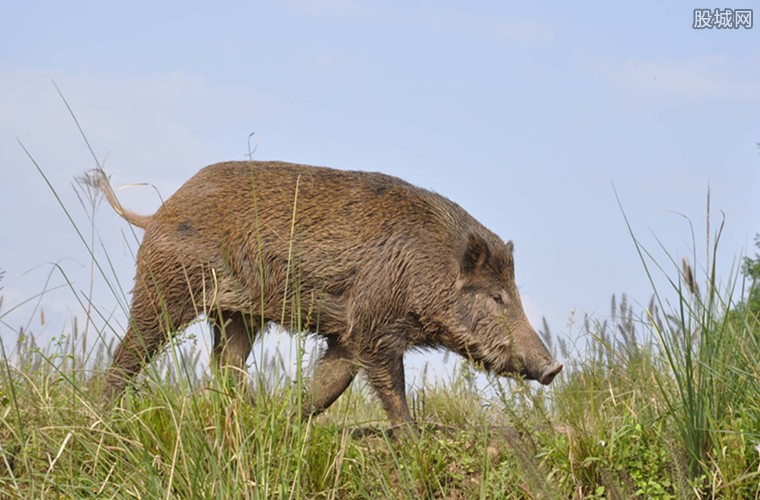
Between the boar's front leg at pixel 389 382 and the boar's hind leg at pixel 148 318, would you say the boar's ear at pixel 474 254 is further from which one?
the boar's hind leg at pixel 148 318

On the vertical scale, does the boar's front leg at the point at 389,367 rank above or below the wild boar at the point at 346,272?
below

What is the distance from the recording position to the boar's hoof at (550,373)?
22.4ft

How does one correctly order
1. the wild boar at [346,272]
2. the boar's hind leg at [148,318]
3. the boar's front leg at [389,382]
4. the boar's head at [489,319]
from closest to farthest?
1. the boar's front leg at [389,382]
2. the wild boar at [346,272]
3. the boar's head at [489,319]
4. the boar's hind leg at [148,318]

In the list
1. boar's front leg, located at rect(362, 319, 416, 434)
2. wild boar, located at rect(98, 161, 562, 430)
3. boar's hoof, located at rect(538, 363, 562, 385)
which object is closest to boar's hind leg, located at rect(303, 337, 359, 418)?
wild boar, located at rect(98, 161, 562, 430)

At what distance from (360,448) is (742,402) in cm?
203

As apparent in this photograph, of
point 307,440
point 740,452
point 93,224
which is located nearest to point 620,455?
point 740,452

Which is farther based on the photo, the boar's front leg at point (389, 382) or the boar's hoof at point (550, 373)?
the boar's hoof at point (550, 373)

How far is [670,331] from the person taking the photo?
4855 mm

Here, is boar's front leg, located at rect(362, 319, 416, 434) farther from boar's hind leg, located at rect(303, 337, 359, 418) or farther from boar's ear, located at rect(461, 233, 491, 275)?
boar's ear, located at rect(461, 233, 491, 275)

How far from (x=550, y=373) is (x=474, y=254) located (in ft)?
3.30

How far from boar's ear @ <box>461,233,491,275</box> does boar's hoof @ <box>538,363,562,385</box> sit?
882 millimetres

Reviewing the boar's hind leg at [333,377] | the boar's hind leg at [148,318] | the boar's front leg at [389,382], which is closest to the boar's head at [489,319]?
the boar's front leg at [389,382]

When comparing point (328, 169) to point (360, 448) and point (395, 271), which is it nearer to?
point (395, 271)

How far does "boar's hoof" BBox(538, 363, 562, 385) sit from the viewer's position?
6816 mm
